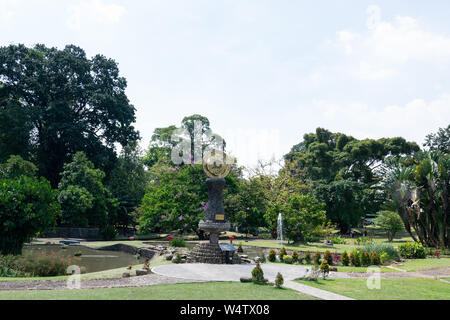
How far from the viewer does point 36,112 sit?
129 ft

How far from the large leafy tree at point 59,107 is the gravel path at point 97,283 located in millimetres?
31187

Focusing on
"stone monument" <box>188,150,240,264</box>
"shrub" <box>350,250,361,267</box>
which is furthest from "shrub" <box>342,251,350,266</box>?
"stone monument" <box>188,150,240,264</box>

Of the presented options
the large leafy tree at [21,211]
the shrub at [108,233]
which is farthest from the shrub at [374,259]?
the shrub at [108,233]

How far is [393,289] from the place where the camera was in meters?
10.8

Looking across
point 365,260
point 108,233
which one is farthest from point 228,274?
point 108,233

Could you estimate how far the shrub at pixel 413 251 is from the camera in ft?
68.2

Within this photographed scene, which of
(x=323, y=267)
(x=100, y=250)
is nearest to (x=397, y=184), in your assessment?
(x=323, y=267)

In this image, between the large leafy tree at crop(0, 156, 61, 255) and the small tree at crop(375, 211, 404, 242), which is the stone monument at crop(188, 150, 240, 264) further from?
the small tree at crop(375, 211, 404, 242)

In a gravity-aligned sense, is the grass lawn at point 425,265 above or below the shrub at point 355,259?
below

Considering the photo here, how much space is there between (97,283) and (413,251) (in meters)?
19.0

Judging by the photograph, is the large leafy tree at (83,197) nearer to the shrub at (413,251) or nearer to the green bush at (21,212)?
the green bush at (21,212)

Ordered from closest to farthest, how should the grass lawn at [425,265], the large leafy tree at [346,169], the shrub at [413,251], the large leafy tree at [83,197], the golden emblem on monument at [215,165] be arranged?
the grass lawn at [425,265]
the golden emblem on monument at [215,165]
the shrub at [413,251]
the large leafy tree at [83,197]
the large leafy tree at [346,169]
